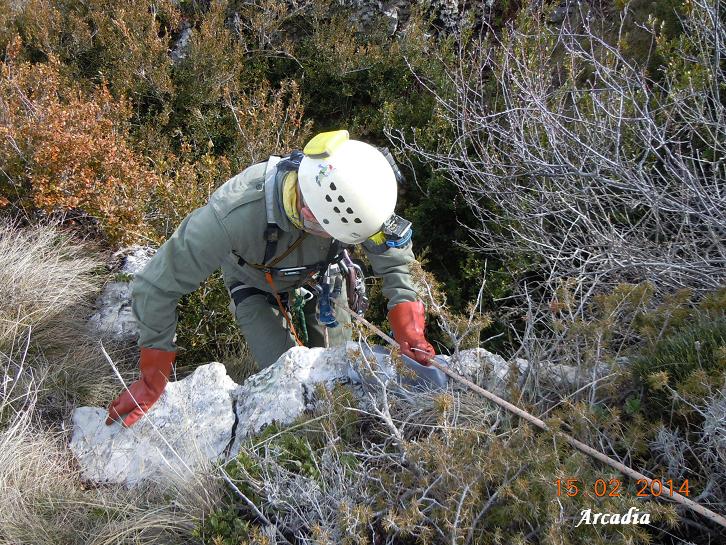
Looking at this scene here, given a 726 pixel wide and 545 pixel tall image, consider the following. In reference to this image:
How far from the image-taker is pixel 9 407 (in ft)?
10.7

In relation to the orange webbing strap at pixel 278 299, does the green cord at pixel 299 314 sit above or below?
below

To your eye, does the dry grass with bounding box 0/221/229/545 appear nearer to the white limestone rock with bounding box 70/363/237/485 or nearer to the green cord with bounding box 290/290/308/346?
the white limestone rock with bounding box 70/363/237/485

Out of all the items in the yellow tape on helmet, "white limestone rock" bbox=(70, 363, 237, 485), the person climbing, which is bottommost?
"white limestone rock" bbox=(70, 363, 237, 485)

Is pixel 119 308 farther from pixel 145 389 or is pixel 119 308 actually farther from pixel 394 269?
pixel 394 269

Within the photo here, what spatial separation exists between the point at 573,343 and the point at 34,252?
3498mm

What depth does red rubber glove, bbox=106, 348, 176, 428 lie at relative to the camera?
3.03 meters

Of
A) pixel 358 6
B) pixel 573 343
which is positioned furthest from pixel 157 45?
pixel 573 343

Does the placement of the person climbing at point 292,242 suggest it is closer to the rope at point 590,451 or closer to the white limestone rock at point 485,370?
the white limestone rock at point 485,370

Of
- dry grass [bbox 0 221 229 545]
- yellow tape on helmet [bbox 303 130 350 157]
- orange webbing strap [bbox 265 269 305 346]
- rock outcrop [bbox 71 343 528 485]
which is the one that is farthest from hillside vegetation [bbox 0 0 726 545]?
orange webbing strap [bbox 265 269 305 346]

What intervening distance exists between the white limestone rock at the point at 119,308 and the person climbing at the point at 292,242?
0.98 meters

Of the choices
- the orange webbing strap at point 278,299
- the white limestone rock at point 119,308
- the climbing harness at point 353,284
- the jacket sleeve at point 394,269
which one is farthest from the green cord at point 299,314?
the white limestone rock at point 119,308

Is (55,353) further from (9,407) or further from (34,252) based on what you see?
(34,252)

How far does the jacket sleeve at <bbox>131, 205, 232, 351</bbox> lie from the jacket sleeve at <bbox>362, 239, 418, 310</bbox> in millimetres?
717
